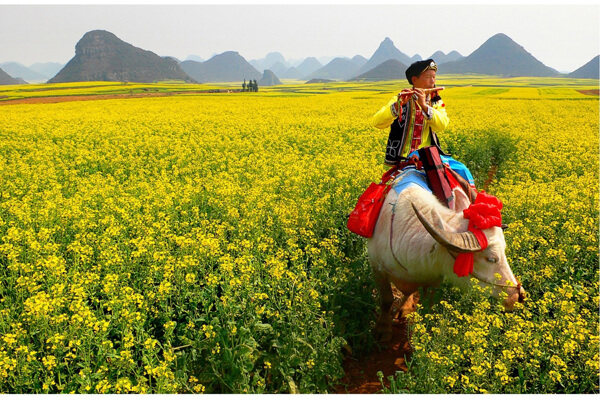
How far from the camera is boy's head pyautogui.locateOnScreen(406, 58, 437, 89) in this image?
4570 mm

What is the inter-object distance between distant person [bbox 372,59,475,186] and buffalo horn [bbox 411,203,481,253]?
153 centimetres

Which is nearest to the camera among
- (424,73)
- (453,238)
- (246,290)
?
(453,238)

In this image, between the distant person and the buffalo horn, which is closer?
the buffalo horn

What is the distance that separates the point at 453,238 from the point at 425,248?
0.53m

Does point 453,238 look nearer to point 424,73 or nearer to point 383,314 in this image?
point 383,314

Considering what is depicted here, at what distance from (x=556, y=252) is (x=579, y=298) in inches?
33.7

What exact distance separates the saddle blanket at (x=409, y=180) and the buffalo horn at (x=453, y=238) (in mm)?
1010

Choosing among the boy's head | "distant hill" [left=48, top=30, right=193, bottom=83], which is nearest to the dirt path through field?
the boy's head

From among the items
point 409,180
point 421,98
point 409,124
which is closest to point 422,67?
point 421,98

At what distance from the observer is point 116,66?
181500 millimetres

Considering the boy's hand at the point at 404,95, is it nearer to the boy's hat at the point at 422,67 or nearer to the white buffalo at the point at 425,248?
the boy's hat at the point at 422,67

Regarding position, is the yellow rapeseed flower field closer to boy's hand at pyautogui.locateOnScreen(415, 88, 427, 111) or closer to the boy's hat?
boy's hand at pyautogui.locateOnScreen(415, 88, 427, 111)

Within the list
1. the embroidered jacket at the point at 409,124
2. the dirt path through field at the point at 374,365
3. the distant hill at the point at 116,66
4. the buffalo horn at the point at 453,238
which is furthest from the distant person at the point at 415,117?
the distant hill at the point at 116,66

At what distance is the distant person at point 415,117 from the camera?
14.5 ft
